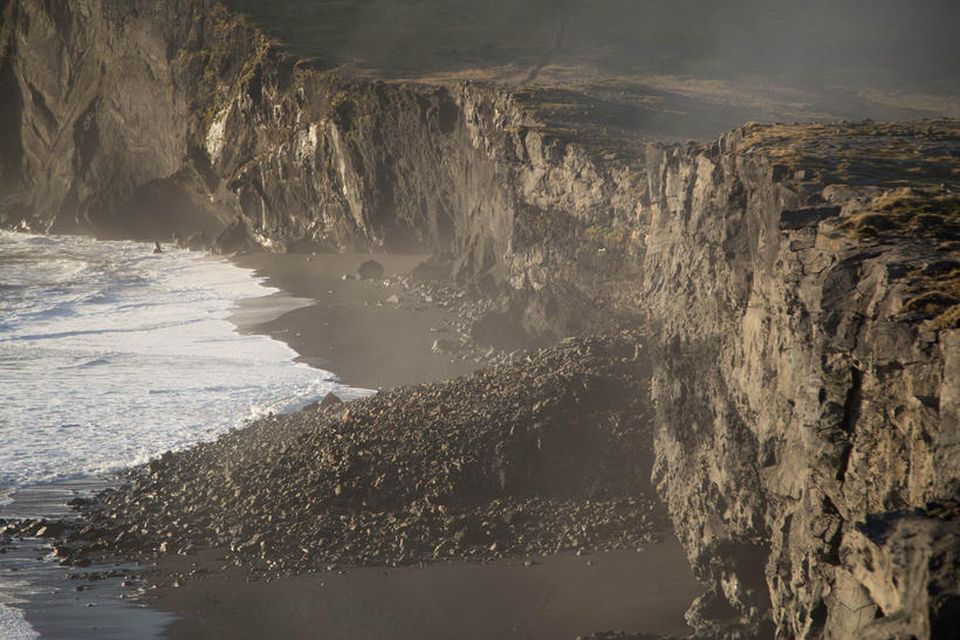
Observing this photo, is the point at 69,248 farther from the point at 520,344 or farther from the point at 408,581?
the point at 408,581

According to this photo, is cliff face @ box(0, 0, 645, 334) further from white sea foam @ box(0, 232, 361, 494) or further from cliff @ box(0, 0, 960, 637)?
white sea foam @ box(0, 232, 361, 494)

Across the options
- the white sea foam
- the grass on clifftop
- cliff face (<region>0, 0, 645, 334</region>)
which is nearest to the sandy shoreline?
the grass on clifftop

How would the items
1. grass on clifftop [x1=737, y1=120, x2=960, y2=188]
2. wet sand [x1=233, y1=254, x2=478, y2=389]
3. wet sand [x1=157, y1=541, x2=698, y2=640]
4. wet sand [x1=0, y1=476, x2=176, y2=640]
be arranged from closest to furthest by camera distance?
grass on clifftop [x1=737, y1=120, x2=960, y2=188] → wet sand [x1=157, y1=541, x2=698, y2=640] → wet sand [x1=0, y1=476, x2=176, y2=640] → wet sand [x1=233, y1=254, x2=478, y2=389]

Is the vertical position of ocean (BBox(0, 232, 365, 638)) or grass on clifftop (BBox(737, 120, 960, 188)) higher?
grass on clifftop (BBox(737, 120, 960, 188))

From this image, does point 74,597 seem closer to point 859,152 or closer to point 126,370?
point 859,152

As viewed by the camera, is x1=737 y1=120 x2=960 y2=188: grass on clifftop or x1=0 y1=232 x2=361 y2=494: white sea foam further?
Result: x1=0 y1=232 x2=361 y2=494: white sea foam

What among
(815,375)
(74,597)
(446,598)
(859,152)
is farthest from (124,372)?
(815,375)
